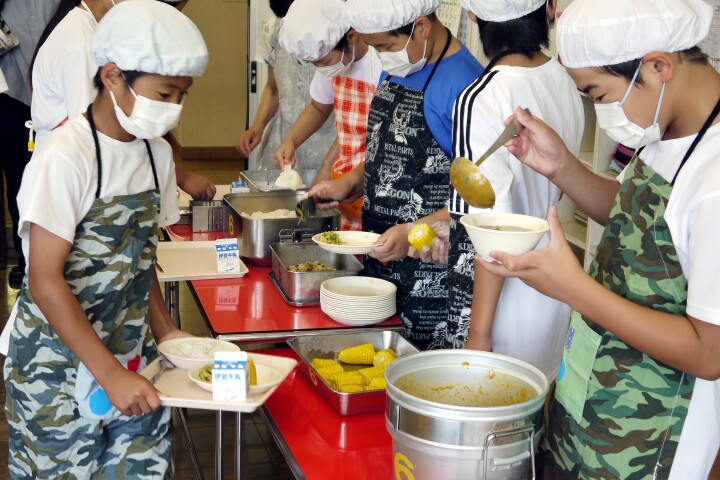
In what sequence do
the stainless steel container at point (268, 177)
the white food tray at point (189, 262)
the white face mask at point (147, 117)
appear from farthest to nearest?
the stainless steel container at point (268, 177), the white food tray at point (189, 262), the white face mask at point (147, 117)

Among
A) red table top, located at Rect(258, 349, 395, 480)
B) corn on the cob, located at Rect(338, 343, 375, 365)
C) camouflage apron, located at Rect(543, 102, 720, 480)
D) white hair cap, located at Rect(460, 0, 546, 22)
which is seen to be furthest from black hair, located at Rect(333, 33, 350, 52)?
camouflage apron, located at Rect(543, 102, 720, 480)

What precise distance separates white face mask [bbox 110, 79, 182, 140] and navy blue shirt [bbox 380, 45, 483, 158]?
73 centimetres

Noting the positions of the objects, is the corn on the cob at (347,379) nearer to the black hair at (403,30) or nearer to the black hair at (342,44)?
the black hair at (403,30)

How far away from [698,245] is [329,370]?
0.98 m

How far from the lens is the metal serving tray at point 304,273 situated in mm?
2346

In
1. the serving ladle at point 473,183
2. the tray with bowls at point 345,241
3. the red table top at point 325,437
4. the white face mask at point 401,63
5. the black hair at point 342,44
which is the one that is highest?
the black hair at point 342,44

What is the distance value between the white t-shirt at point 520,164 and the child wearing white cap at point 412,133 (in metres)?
0.37

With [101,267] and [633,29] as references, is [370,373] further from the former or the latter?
[633,29]

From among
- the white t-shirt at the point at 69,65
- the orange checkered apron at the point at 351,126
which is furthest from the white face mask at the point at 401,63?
the white t-shirt at the point at 69,65

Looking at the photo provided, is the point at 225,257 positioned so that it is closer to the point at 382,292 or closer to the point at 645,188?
the point at 382,292

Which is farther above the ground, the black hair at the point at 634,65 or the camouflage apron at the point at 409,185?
the black hair at the point at 634,65

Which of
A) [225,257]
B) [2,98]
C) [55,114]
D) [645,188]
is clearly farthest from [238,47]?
[645,188]

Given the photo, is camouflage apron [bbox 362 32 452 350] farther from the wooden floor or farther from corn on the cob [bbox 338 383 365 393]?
the wooden floor

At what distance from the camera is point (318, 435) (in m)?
1.67
